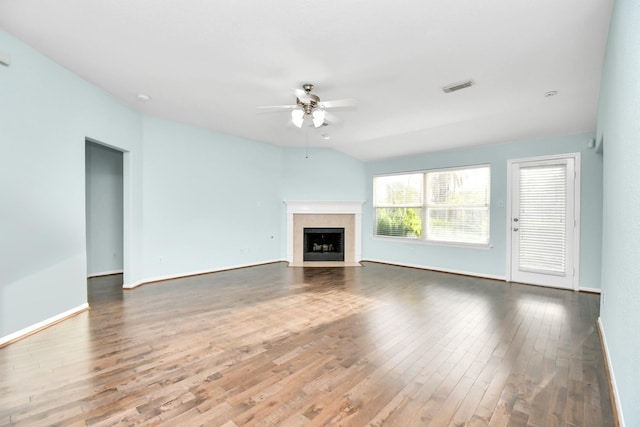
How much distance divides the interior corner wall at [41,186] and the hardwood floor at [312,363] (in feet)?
1.27

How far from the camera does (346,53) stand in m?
2.68

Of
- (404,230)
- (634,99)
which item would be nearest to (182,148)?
(404,230)

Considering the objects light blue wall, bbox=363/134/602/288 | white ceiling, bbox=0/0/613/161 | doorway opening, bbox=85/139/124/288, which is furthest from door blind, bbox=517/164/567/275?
doorway opening, bbox=85/139/124/288

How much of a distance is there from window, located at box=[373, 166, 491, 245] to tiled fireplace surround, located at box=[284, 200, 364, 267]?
52cm

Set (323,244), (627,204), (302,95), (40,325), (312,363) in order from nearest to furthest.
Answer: (627,204) → (312,363) → (40,325) → (302,95) → (323,244)

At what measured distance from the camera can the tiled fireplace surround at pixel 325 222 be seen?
21.7 ft

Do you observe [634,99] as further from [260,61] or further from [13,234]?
[13,234]

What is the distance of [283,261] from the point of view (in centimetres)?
667

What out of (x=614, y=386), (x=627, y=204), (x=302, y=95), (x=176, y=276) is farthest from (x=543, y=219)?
(x=176, y=276)

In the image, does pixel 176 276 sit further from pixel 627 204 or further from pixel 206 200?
pixel 627 204

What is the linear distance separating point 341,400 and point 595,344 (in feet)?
8.07

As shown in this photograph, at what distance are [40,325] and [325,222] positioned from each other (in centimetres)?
495

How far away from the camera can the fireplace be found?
6.73m

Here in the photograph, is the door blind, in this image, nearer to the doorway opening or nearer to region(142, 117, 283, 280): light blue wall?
region(142, 117, 283, 280): light blue wall
